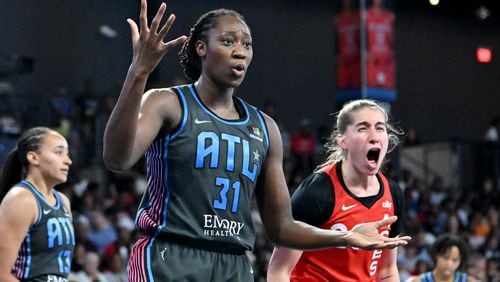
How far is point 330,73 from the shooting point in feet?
58.5

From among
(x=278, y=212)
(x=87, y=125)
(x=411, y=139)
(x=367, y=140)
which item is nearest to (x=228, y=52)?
(x=278, y=212)

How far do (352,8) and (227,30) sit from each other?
977 cm

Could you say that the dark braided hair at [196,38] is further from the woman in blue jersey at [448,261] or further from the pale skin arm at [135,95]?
the woman in blue jersey at [448,261]

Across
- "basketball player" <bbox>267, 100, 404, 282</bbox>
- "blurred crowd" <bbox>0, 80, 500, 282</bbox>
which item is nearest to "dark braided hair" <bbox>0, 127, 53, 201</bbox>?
"basketball player" <bbox>267, 100, 404, 282</bbox>

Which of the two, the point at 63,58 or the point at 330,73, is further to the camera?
the point at 330,73

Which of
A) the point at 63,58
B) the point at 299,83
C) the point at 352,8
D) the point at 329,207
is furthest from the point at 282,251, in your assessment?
the point at 299,83

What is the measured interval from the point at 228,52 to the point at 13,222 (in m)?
1.78

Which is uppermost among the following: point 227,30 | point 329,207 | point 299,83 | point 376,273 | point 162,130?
point 299,83

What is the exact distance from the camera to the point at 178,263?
3.40 meters

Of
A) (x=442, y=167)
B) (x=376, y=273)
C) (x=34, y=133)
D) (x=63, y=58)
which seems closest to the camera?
(x=376, y=273)

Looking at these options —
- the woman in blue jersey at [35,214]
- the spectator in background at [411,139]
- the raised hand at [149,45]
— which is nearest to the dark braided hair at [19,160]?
the woman in blue jersey at [35,214]

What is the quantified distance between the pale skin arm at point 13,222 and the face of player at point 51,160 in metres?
0.21

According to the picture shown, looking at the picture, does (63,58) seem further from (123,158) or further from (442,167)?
(123,158)

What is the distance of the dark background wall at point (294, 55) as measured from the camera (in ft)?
47.6
